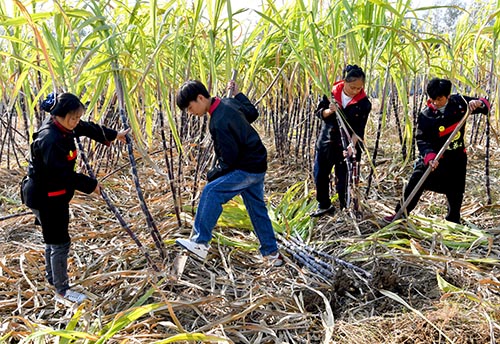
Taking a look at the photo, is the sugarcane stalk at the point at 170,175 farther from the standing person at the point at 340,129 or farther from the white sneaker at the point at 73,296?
the standing person at the point at 340,129

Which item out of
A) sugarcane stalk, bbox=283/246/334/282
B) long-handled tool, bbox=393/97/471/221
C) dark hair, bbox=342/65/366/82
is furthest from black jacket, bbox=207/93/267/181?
long-handled tool, bbox=393/97/471/221

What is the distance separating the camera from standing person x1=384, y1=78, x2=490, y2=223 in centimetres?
177

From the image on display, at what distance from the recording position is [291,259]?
173 centimetres

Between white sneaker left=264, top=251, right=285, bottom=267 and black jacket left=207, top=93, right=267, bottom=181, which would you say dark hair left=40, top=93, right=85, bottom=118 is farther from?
white sneaker left=264, top=251, right=285, bottom=267

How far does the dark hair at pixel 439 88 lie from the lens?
1756 millimetres

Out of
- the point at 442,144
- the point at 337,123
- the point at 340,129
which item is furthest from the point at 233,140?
the point at 442,144

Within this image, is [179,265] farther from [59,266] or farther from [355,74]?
[355,74]

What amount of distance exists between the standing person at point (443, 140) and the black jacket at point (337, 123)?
256 mm

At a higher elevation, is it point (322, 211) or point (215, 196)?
point (215, 196)

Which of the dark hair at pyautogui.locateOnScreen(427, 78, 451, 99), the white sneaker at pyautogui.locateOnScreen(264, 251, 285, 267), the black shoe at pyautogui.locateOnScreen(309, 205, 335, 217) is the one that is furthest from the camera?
the black shoe at pyautogui.locateOnScreen(309, 205, 335, 217)

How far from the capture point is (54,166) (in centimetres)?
129

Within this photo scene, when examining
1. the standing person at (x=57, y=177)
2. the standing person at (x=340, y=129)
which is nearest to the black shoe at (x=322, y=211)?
the standing person at (x=340, y=129)

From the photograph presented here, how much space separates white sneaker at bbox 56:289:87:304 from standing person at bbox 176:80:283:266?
14.8 inches

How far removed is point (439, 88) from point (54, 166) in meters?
1.53
